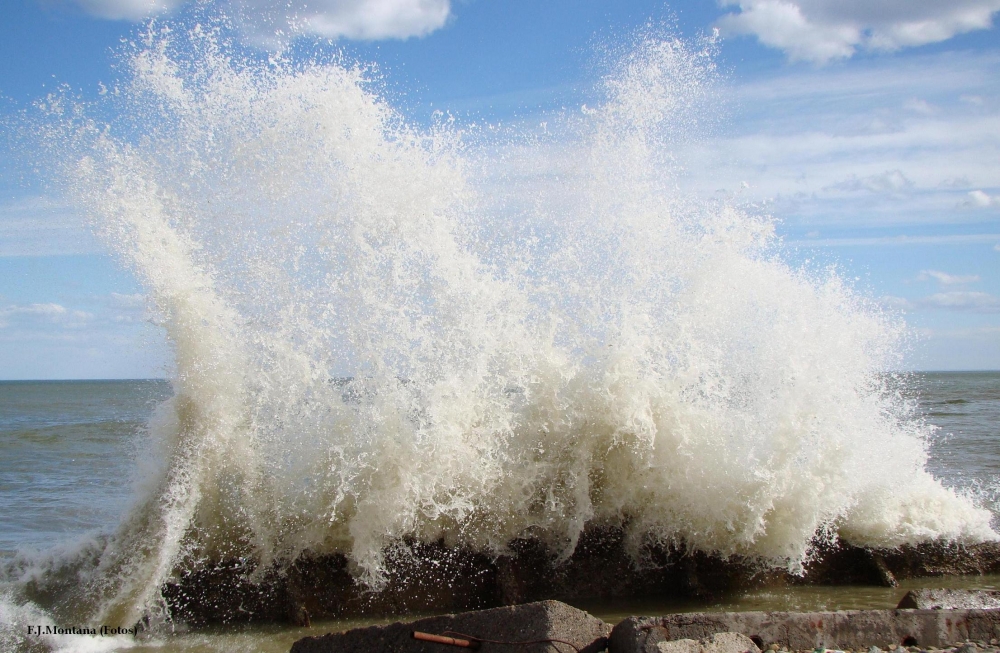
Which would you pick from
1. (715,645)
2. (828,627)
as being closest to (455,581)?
(715,645)

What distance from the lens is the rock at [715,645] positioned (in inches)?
131

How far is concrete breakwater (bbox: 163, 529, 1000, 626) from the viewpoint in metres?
5.02

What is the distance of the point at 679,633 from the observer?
138 inches

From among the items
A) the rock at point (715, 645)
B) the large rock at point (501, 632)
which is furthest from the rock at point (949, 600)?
the large rock at point (501, 632)

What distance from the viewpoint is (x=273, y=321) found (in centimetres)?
600

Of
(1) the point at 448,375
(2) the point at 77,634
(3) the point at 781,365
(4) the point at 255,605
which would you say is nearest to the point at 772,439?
(3) the point at 781,365

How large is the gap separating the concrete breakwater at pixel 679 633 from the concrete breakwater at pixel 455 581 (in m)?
1.21

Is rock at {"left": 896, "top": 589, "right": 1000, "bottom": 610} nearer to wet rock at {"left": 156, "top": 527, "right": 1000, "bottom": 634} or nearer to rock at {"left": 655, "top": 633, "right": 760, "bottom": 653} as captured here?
wet rock at {"left": 156, "top": 527, "right": 1000, "bottom": 634}

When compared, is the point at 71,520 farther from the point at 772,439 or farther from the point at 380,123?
the point at 772,439

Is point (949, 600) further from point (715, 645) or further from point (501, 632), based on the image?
point (501, 632)

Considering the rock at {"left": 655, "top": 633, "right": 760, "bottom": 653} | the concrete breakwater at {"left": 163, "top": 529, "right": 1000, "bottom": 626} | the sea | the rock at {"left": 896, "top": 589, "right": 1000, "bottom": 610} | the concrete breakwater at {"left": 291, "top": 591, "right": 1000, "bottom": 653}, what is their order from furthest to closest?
the concrete breakwater at {"left": 163, "top": 529, "right": 1000, "bottom": 626} → the sea → the rock at {"left": 896, "top": 589, "right": 1000, "bottom": 610} → the concrete breakwater at {"left": 291, "top": 591, "right": 1000, "bottom": 653} → the rock at {"left": 655, "top": 633, "right": 760, "bottom": 653}

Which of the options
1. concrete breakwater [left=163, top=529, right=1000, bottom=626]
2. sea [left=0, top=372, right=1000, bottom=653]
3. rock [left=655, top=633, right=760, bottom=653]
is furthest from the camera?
concrete breakwater [left=163, top=529, right=1000, bottom=626]

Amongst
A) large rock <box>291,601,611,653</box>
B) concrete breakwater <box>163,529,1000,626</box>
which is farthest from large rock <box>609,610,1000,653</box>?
concrete breakwater <box>163,529,1000,626</box>

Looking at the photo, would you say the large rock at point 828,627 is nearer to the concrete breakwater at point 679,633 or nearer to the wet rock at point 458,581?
the concrete breakwater at point 679,633
